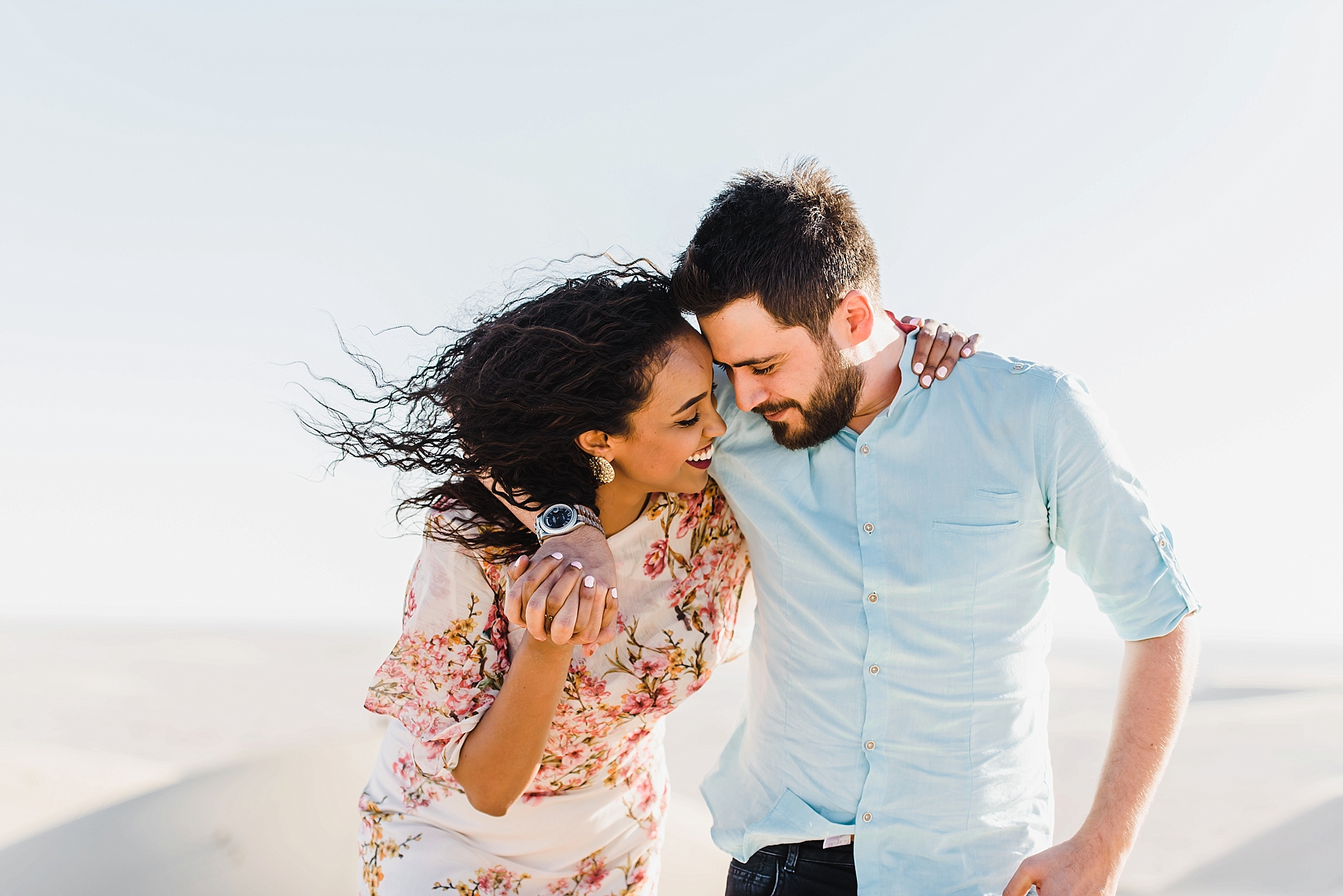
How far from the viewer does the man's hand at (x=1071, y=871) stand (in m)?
1.60

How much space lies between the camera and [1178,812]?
14.3 ft

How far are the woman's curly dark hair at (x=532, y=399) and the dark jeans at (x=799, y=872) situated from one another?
843mm

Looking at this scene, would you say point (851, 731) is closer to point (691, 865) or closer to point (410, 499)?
point (410, 499)

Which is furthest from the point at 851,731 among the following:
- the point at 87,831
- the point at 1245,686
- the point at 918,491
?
the point at 1245,686

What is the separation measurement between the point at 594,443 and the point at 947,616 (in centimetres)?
86

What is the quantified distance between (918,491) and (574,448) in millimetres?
791

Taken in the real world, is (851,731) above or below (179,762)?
above

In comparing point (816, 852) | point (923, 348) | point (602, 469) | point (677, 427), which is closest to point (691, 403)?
point (677, 427)

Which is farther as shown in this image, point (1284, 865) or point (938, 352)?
point (1284, 865)

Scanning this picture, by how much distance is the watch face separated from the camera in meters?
1.92

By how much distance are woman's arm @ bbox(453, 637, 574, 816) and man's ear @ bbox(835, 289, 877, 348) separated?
2.94ft

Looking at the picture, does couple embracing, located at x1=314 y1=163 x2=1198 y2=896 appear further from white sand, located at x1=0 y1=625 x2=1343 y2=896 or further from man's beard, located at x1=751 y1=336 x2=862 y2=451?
white sand, located at x1=0 y1=625 x2=1343 y2=896

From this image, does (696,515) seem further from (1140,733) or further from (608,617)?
(1140,733)

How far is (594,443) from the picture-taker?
84.5 inches
